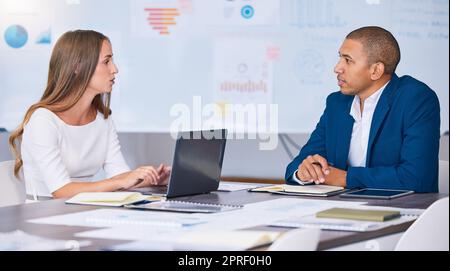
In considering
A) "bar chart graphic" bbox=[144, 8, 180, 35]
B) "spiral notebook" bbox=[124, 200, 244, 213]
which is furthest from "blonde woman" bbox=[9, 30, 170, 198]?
"bar chart graphic" bbox=[144, 8, 180, 35]

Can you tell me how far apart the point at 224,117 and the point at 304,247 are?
3.49 m

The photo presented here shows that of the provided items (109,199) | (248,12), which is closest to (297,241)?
(109,199)

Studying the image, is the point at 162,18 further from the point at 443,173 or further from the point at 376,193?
the point at 376,193

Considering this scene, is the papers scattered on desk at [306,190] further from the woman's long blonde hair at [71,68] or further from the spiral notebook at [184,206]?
the woman's long blonde hair at [71,68]

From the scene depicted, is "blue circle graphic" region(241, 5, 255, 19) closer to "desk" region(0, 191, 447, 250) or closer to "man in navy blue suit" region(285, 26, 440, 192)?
"man in navy blue suit" region(285, 26, 440, 192)

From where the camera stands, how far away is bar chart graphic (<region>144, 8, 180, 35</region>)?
526 centimetres

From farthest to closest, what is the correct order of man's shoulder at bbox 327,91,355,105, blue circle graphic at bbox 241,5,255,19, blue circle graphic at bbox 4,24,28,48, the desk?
blue circle graphic at bbox 4,24,28,48, blue circle graphic at bbox 241,5,255,19, man's shoulder at bbox 327,91,355,105, the desk

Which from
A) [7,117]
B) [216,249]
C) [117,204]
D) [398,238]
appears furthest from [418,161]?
[7,117]

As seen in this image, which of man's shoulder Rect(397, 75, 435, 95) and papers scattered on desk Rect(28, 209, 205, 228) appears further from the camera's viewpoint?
man's shoulder Rect(397, 75, 435, 95)

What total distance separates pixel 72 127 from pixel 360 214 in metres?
1.60

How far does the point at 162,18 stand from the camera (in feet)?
17.3

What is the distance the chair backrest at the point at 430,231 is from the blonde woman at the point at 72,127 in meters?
1.33

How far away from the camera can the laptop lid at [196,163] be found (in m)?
2.89

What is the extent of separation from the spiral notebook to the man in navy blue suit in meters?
0.73
